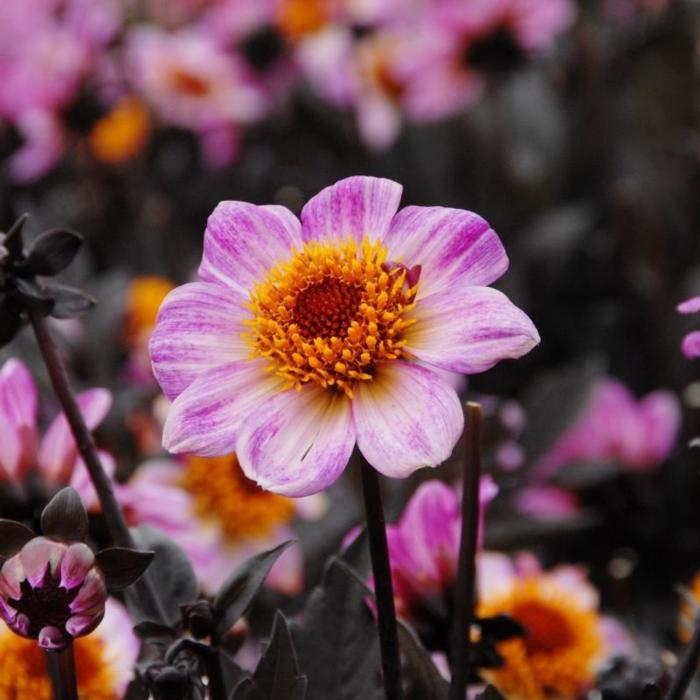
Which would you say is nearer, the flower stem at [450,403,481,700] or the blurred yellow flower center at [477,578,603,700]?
the flower stem at [450,403,481,700]

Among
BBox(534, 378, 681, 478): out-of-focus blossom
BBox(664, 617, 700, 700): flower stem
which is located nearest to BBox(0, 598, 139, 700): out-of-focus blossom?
BBox(664, 617, 700, 700): flower stem

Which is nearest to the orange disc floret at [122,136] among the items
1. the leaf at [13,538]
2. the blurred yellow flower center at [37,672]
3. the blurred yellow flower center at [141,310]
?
the blurred yellow flower center at [141,310]

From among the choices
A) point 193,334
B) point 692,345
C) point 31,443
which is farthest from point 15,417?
point 692,345

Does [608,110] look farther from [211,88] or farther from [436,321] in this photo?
[436,321]

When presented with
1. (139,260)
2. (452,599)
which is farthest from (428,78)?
(452,599)

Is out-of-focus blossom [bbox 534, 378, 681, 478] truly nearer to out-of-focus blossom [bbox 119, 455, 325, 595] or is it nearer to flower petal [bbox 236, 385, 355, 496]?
out-of-focus blossom [bbox 119, 455, 325, 595]

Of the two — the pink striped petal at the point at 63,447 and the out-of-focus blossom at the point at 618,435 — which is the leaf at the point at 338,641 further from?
the out-of-focus blossom at the point at 618,435

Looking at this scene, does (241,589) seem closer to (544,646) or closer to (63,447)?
(63,447)

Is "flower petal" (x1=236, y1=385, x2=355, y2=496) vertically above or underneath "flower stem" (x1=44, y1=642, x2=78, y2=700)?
above
